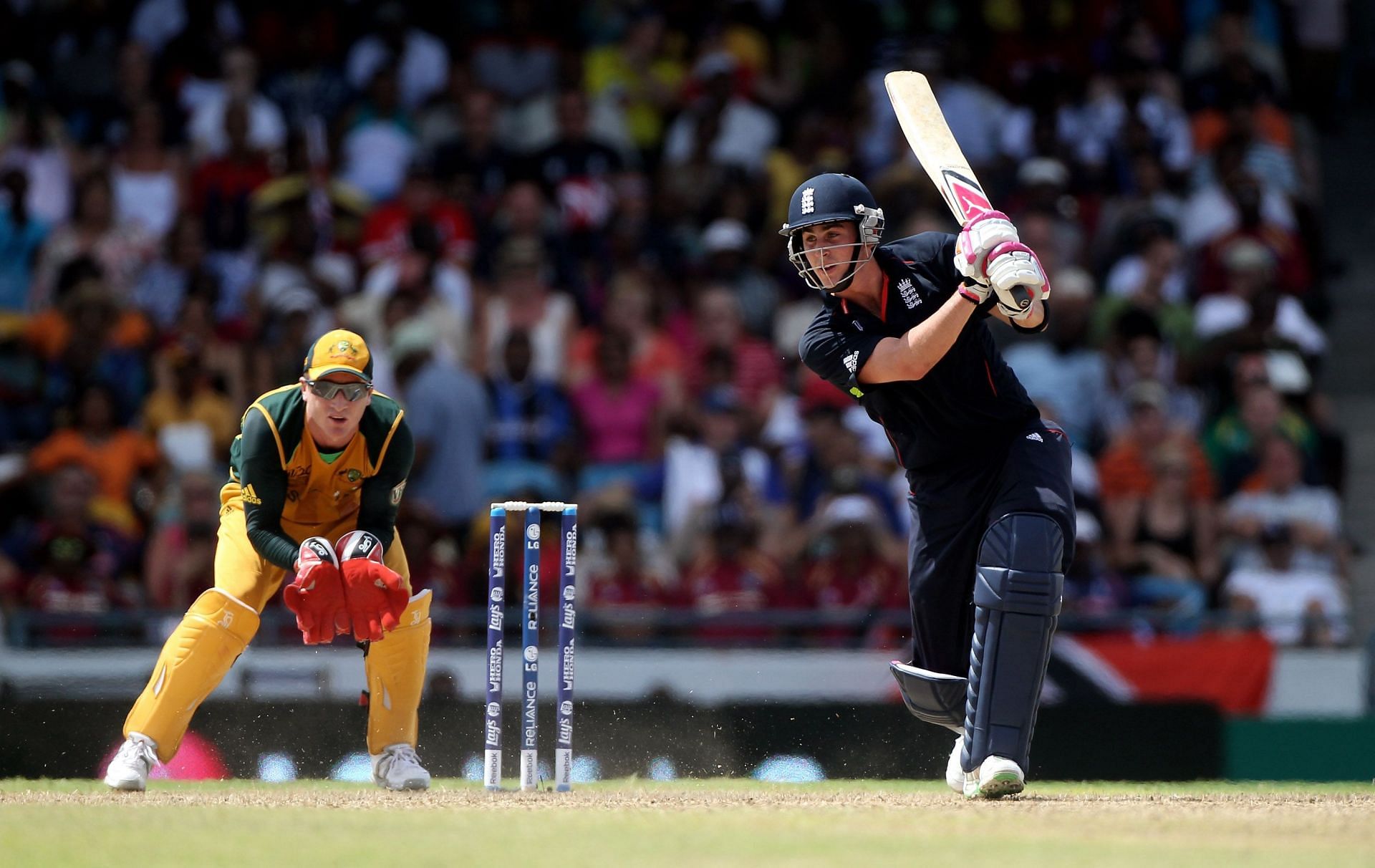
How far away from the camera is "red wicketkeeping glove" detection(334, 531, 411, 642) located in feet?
20.7

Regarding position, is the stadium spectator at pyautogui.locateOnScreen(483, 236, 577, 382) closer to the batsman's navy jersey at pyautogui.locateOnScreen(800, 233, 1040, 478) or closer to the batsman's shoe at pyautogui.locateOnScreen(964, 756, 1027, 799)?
the batsman's navy jersey at pyautogui.locateOnScreen(800, 233, 1040, 478)

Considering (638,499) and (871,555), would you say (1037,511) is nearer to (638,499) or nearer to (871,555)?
(871,555)

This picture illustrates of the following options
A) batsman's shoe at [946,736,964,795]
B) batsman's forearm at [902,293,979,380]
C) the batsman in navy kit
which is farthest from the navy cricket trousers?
batsman's forearm at [902,293,979,380]

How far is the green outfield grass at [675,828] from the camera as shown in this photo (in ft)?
15.8

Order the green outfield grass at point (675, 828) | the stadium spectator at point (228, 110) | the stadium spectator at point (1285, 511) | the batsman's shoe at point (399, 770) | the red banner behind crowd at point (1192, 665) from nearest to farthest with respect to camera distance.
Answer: the green outfield grass at point (675, 828) < the batsman's shoe at point (399, 770) < the red banner behind crowd at point (1192, 665) < the stadium spectator at point (1285, 511) < the stadium spectator at point (228, 110)

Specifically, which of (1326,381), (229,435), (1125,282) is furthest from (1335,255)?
(229,435)

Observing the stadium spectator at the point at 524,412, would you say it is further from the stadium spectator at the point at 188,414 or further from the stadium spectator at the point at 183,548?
the stadium spectator at the point at 183,548

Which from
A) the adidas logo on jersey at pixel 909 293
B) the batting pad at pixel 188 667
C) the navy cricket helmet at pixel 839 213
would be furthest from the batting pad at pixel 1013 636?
the batting pad at pixel 188 667

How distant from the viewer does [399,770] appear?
264 inches

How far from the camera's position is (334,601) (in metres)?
6.32

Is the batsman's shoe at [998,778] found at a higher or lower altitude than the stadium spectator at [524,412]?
lower

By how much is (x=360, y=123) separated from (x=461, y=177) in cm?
95

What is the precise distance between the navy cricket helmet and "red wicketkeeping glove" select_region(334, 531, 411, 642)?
1.75 meters

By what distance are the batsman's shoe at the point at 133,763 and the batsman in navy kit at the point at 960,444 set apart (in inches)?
103
